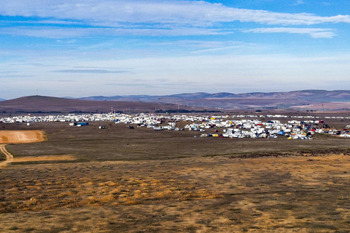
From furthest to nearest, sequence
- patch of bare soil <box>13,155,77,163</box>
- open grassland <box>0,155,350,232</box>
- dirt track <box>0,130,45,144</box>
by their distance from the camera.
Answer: dirt track <box>0,130,45,144</box> < patch of bare soil <box>13,155,77,163</box> < open grassland <box>0,155,350,232</box>

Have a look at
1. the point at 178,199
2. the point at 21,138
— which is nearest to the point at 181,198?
the point at 178,199

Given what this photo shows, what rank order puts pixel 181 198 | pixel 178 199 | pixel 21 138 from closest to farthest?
pixel 178 199, pixel 181 198, pixel 21 138

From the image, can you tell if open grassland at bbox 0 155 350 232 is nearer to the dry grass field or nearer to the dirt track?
the dry grass field

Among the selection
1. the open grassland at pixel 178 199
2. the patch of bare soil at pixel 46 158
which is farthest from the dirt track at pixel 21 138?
the open grassland at pixel 178 199

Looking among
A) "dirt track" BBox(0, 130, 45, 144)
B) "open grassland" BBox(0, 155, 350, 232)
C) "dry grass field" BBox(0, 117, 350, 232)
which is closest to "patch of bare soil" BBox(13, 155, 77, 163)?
"dry grass field" BBox(0, 117, 350, 232)

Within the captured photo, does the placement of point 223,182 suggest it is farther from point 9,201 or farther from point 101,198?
point 9,201

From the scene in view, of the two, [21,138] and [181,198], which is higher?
[181,198]

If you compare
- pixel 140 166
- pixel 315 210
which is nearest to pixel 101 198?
pixel 315 210

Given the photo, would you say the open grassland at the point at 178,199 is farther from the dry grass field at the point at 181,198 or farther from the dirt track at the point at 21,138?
the dirt track at the point at 21,138

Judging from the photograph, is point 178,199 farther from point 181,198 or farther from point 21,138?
point 21,138
